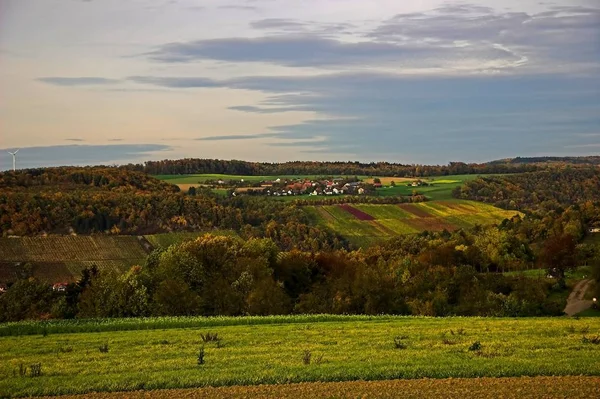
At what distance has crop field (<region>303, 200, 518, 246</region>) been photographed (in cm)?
15050

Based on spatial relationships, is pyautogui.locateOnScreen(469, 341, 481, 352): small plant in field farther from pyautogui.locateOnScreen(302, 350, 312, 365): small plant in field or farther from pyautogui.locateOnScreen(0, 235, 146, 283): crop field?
pyautogui.locateOnScreen(0, 235, 146, 283): crop field

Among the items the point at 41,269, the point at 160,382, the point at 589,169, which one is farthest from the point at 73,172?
the point at 160,382

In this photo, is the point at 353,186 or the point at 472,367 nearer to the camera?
the point at 472,367

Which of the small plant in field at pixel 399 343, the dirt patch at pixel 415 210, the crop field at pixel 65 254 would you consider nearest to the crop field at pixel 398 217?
the dirt patch at pixel 415 210

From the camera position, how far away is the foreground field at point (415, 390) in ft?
69.1

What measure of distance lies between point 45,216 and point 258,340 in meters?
108

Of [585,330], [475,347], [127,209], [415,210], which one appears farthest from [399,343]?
[415,210]

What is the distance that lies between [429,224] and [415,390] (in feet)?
434

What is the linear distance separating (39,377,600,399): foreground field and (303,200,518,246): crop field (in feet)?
401

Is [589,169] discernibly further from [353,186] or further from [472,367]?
[472,367]

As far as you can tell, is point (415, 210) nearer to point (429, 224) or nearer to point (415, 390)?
point (429, 224)

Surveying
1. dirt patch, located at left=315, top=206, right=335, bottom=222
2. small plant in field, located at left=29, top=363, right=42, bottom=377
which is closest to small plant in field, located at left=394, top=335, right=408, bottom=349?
small plant in field, located at left=29, top=363, right=42, bottom=377

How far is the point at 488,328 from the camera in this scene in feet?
118

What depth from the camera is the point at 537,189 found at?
176 m
